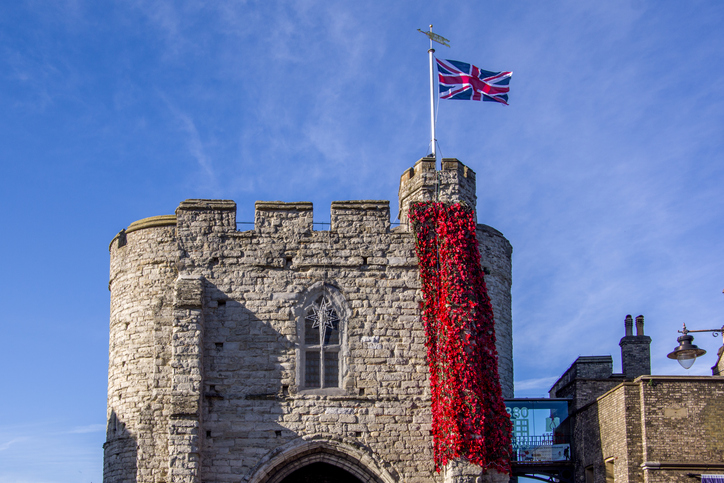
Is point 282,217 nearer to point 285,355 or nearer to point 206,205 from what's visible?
point 206,205

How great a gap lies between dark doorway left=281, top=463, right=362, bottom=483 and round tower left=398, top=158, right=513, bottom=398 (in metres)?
5.05

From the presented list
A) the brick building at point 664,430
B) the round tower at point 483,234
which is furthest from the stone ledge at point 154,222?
the brick building at point 664,430

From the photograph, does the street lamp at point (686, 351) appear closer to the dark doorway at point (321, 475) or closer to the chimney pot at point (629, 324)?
the dark doorway at point (321, 475)

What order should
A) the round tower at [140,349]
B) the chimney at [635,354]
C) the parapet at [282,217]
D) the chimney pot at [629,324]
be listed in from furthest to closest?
the chimney pot at [629,324] < the chimney at [635,354] < the round tower at [140,349] < the parapet at [282,217]

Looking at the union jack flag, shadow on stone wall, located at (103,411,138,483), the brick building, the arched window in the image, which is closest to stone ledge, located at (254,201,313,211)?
the arched window

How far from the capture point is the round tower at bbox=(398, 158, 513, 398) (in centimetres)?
1942

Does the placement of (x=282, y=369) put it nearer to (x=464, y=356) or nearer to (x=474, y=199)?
(x=464, y=356)

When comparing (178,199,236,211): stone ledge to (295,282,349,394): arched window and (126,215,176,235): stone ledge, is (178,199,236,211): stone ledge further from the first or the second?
(295,282,349,394): arched window

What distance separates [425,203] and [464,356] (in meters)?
3.69

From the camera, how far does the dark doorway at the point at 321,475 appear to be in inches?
742

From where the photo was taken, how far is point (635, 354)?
29.2 meters

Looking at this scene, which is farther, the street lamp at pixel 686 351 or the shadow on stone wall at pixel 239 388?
the shadow on stone wall at pixel 239 388

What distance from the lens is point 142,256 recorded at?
68.1 feet

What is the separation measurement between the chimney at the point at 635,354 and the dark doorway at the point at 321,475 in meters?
13.8
